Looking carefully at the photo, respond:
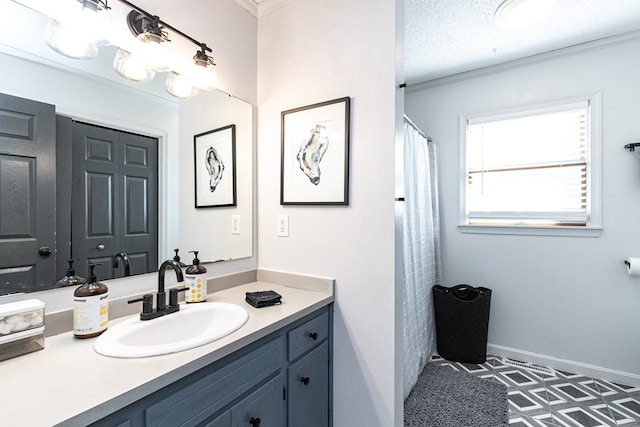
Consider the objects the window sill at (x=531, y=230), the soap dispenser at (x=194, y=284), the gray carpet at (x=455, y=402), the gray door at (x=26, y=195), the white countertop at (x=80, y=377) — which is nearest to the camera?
the white countertop at (x=80, y=377)

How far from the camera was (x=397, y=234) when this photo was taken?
52.3 inches

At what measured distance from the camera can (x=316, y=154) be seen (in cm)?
151

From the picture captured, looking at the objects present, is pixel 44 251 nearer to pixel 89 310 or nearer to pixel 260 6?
pixel 89 310

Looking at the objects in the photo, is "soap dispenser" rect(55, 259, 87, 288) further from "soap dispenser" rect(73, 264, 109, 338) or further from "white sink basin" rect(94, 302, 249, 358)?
"white sink basin" rect(94, 302, 249, 358)

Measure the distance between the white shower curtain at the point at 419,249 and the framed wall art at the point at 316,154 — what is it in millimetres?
674

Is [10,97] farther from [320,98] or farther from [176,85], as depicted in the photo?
[320,98]

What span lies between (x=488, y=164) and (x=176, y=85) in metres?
2.49

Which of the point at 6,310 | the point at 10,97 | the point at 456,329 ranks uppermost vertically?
the point at 10,97

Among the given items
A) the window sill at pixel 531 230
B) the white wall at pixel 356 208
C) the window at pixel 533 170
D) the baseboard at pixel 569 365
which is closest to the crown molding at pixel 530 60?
the window at pixel 533 170

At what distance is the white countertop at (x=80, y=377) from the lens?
583 millimetres

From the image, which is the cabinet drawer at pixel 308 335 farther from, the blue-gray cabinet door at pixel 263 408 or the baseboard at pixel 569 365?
the baseboard at pixel 569 365

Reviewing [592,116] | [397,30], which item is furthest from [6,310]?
[592,116]

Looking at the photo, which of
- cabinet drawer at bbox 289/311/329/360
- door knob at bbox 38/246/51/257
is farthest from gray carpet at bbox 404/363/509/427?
door knob at bbox 38/246/51/257

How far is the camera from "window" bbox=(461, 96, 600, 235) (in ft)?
7.20
